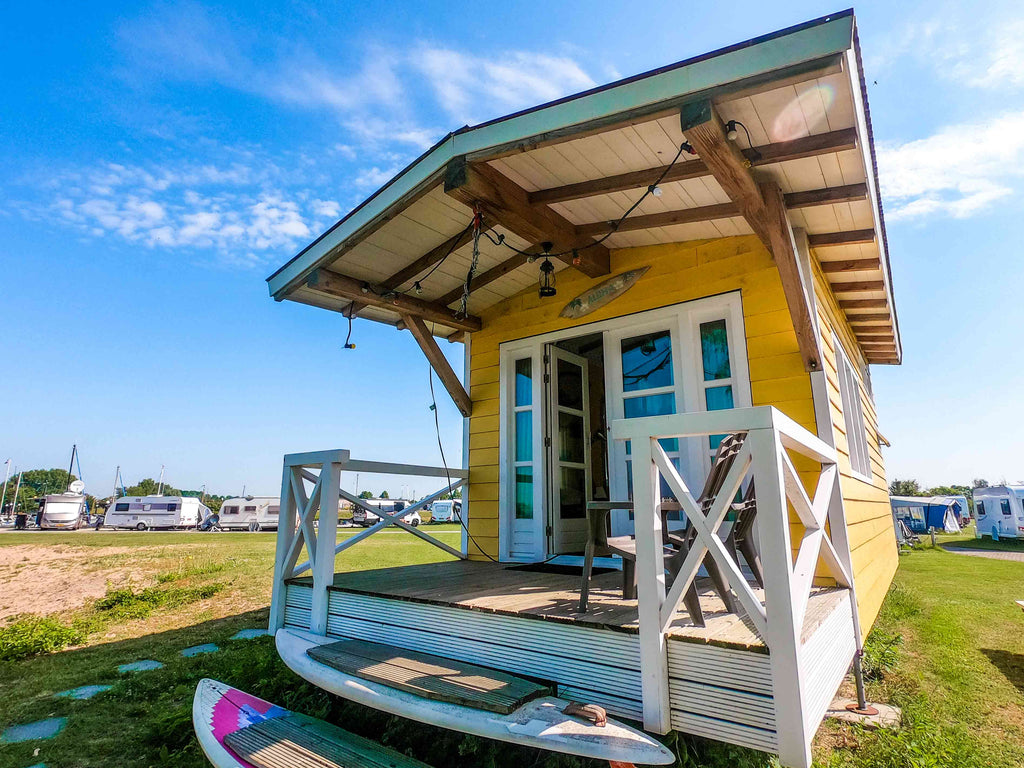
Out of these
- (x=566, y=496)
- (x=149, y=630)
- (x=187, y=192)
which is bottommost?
(x=149, y=630)

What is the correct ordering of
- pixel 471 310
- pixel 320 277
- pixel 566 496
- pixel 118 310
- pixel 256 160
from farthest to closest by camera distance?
pixel 118 310 < pixel 256 160 < pixel 471 310 < pixel 566 496 < pixel 320 277

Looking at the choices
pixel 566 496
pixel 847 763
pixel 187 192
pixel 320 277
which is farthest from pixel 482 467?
pixel 187 192

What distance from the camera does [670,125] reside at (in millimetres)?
2324

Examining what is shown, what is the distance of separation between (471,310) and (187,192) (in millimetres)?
8819

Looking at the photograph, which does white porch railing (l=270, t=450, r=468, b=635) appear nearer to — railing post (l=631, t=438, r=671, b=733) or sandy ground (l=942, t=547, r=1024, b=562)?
railing post (l=631, t=438, r=671, b=733)

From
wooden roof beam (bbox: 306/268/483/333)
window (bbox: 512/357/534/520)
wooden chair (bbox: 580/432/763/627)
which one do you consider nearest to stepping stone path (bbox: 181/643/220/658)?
window (bbox: 512/357/534/520)

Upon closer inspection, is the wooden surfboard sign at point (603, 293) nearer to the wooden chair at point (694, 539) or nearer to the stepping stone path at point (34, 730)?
the wooden chair at point (694, 539)

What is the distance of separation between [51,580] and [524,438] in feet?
26.0

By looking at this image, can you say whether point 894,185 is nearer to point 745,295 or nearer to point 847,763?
point 745,295

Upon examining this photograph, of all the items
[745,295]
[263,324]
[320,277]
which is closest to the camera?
[745,295]

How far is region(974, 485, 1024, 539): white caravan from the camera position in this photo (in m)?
17.2

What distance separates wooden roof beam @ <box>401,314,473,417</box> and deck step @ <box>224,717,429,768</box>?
118 inches

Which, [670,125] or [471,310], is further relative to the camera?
[471,310]

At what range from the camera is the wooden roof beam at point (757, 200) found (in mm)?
1956
